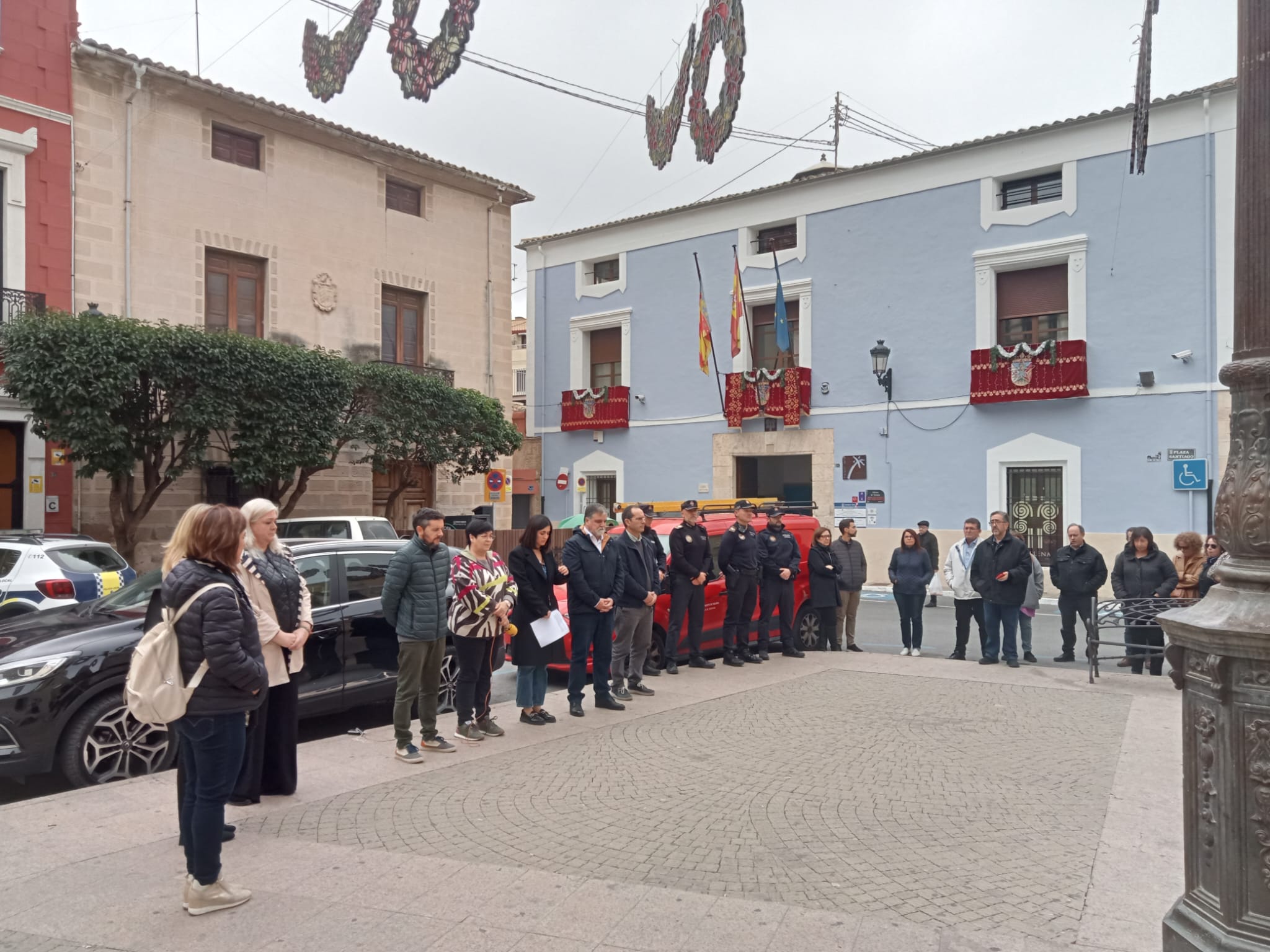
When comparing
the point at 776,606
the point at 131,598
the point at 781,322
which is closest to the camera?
the point at 131,598

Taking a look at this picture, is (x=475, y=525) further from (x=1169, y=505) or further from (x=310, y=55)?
(x=1169, y=505)

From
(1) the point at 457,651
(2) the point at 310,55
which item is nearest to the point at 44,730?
(1) the point at 457,651

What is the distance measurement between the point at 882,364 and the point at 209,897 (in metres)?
20.2

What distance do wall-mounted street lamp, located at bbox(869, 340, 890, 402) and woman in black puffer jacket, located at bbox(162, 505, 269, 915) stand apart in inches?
776

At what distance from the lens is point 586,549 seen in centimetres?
827

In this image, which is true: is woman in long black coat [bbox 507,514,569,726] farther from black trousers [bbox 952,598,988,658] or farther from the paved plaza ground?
black trousers [bbox 952,598,988,658]

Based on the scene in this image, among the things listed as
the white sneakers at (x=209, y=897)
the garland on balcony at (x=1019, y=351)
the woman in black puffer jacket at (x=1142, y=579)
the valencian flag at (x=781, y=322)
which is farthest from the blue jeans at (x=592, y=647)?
the valencian flag at (x=781, y=322)

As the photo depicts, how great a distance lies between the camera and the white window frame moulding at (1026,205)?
20312mm

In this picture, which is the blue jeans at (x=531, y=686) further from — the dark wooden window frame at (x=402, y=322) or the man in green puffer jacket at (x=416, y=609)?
the dark wooden window frame at (x=402, y=322)

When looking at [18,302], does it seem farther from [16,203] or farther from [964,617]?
[964,617]

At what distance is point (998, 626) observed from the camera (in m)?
11.5

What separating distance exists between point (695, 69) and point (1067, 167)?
1557cm

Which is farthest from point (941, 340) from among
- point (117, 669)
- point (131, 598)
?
point (117, 669)

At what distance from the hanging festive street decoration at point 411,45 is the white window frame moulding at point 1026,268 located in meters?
16.7
